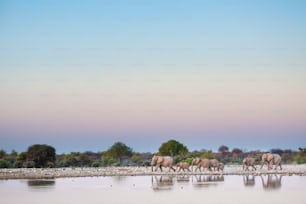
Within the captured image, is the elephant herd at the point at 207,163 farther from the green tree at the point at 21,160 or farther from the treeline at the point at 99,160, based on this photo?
the green tree at the point at 21,160

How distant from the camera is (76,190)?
86.2 feet

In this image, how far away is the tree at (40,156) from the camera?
160 feet

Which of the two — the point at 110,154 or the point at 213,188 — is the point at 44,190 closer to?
the point at 213,188

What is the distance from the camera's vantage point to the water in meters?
22.4

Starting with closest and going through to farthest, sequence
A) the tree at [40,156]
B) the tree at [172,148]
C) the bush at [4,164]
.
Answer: the tree at [40,156] → the bush at [4,164] → the tree at [172,148]

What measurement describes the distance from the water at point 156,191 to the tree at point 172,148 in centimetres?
2418

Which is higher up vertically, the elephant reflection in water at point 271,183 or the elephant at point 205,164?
the elephant at point 205,164

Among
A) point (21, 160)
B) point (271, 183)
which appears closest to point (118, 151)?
point (21, 160)

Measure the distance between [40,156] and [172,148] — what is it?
12.2m

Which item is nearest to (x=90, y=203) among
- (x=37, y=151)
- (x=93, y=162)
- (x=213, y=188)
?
(x=213, y=188)

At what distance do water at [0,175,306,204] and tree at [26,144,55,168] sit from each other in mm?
17566

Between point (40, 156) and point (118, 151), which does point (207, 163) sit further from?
point (118, 151)

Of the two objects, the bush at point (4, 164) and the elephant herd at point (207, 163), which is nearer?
the elephant herd at point (207, 163)

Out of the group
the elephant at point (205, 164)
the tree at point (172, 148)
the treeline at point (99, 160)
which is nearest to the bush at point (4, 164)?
the treeline at point (99, 160)
